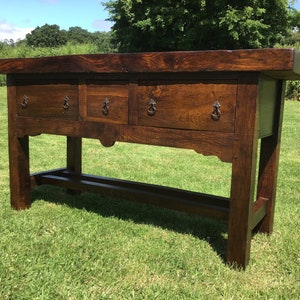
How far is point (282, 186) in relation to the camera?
4.14 meters

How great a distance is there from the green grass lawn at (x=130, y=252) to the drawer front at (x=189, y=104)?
0.86m

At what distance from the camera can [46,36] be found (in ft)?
246

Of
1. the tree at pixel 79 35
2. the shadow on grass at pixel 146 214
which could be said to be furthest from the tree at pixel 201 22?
the tree at pixel 79 35

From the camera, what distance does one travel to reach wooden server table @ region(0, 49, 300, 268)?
2.11 meters

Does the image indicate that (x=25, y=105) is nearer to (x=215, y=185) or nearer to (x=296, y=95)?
(x=215, y=185)

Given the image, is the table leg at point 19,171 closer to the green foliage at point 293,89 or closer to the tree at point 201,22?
the green foliage at point 293,89

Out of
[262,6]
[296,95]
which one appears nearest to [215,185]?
[296,95]

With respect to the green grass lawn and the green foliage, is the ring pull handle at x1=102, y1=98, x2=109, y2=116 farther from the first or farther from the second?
the green foliage

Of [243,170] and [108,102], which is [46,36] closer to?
[108,102]

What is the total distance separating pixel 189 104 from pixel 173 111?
118 mm

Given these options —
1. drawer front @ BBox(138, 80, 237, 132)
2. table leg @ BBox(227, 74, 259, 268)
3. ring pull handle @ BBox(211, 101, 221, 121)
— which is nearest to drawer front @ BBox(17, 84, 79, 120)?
drawer front @ BBox(138, 80, 237, 132)

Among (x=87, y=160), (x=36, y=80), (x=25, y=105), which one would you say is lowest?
(x=87, y=160)

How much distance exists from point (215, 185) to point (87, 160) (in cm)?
208

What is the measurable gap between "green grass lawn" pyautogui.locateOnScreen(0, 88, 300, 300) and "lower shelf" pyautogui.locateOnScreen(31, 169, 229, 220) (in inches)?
8.7
